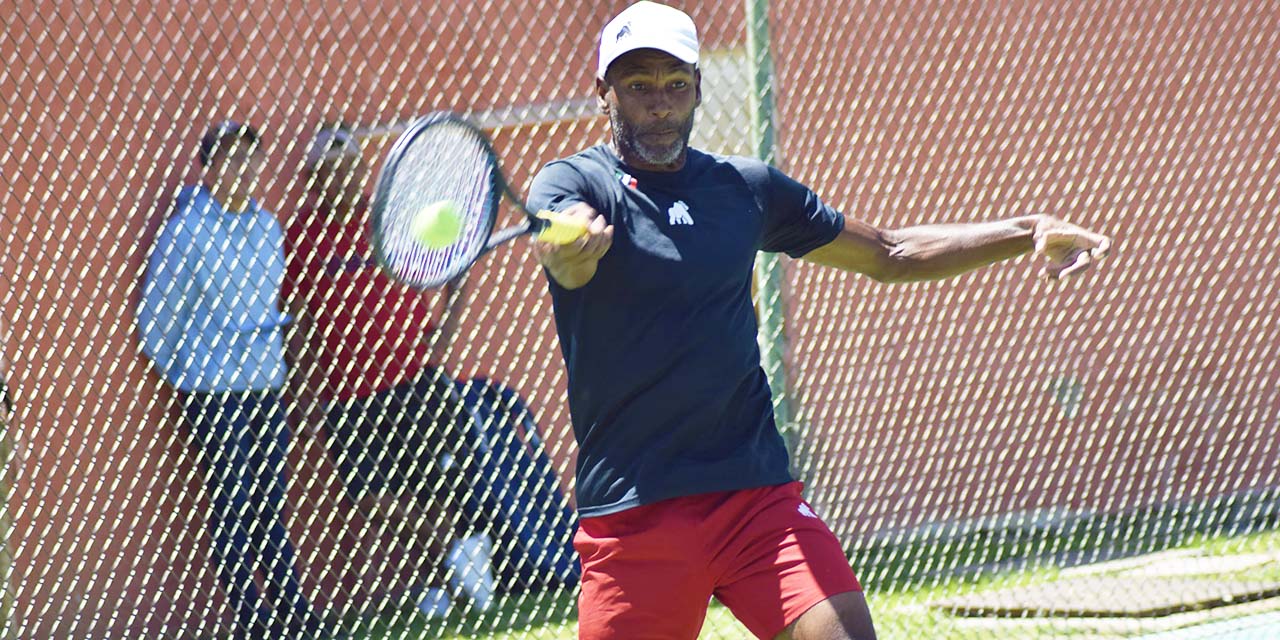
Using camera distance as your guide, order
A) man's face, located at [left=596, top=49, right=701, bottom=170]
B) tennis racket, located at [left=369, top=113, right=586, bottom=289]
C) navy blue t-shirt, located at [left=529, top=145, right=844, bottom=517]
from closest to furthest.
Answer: tennis racket, located at [left=369, top=113, right=586, bottom=289], navy blue t-shirt, located at [left=529, top=145, right=844, bottom=517], man's face, located at [left=596, top=49, right=701, bottom=170]

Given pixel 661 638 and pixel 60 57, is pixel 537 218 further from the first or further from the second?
pixel 60 57

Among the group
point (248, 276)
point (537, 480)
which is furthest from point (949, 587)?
point (248, 276)

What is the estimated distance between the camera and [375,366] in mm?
5773

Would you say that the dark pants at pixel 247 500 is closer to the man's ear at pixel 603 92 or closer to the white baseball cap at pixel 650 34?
the man's ear at pixel 603 92

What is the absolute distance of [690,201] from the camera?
3.28m

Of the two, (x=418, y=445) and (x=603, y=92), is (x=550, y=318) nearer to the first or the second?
(x=418, y=445)

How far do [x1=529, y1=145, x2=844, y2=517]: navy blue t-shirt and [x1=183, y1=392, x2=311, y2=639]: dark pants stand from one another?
8.05 feet

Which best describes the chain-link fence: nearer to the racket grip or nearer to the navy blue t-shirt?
the navy blue t-shirt

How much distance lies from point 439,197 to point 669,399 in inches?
25.9

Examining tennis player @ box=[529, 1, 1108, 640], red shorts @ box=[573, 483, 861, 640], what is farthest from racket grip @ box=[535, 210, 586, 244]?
red shorts @ box=[573, 483, 861, 640]

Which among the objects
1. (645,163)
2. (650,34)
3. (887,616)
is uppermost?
(650,34)

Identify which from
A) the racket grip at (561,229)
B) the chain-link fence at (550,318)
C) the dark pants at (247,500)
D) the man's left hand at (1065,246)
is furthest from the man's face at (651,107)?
the dark pants at (247,500)

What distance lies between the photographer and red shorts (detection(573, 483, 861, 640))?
318 centimetres

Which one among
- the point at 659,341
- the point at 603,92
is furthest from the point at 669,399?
the point at 603,92
